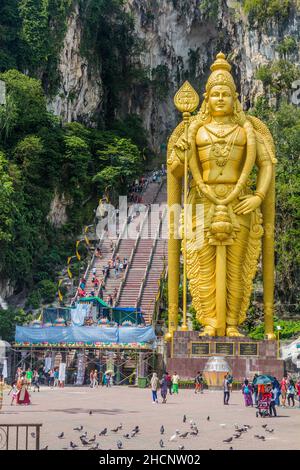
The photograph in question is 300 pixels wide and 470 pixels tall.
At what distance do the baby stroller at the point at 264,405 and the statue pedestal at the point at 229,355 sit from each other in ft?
28.1

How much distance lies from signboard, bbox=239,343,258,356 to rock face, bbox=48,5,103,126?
2113cm

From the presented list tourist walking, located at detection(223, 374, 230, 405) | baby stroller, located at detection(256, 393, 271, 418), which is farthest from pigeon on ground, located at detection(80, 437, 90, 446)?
tourist walking, located at detection(223, 374, 230, 405)

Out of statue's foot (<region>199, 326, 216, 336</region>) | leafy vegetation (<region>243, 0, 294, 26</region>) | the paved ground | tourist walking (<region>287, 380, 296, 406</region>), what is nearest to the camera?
the paved ground

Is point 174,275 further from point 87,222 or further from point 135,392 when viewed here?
point 87,222

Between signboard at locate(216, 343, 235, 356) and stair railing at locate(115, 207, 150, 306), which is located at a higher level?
stair railing at locate(115, 207, 150, 306)

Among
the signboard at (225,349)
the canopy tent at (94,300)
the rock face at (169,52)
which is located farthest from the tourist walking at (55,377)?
the rock face at (169,52)

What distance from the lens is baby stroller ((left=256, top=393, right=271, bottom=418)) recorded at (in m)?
16.6

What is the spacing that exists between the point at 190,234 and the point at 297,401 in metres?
7.04

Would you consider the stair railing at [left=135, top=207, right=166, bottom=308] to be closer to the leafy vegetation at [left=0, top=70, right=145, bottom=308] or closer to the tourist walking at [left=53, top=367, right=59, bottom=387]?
the leafy vegetation at [left=0, top=70, right=145, bottom=308]

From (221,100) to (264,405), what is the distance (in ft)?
41.1

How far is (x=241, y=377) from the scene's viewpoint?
25.6 metres

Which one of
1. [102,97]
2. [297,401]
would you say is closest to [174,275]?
[297,401]

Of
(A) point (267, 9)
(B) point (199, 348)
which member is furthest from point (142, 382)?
(A) point (267, 9)

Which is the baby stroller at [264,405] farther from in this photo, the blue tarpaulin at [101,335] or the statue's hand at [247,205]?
the blue tarpaulin at [101,335]
